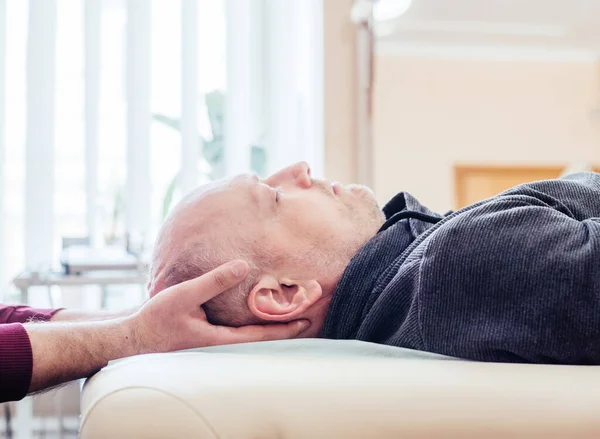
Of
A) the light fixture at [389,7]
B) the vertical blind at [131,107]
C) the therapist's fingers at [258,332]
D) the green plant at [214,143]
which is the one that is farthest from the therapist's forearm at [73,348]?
the light fixture at [389,7]

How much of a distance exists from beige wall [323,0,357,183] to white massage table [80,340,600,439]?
1.76 meters

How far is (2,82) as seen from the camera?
2229 mm

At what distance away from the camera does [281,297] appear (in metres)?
0.97

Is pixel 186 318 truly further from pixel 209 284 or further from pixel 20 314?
pixel 20 314

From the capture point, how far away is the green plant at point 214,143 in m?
2.32

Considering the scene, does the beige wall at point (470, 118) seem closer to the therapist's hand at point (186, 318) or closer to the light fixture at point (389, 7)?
the light fixture at point (389, 7)

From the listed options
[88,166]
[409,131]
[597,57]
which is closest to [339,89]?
[88,166]

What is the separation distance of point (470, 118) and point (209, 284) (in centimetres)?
474

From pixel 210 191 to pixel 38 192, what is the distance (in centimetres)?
137

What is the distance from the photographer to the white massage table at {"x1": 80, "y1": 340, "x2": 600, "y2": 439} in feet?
1.87

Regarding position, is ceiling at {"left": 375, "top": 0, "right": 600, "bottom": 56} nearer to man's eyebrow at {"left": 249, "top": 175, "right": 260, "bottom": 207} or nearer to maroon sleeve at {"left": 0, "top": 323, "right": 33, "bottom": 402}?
man's eyebrow at {"left": 249, "top": 175, "right": 260, "bottom": 207}

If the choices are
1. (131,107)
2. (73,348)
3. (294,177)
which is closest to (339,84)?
(131,107)

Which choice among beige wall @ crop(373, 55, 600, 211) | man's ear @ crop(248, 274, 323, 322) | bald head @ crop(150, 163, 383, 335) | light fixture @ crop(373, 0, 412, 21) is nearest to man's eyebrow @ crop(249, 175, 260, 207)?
bald head @ crop(150, 163, 383, 335)

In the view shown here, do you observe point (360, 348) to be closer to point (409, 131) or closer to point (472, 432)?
point (472, 432)
